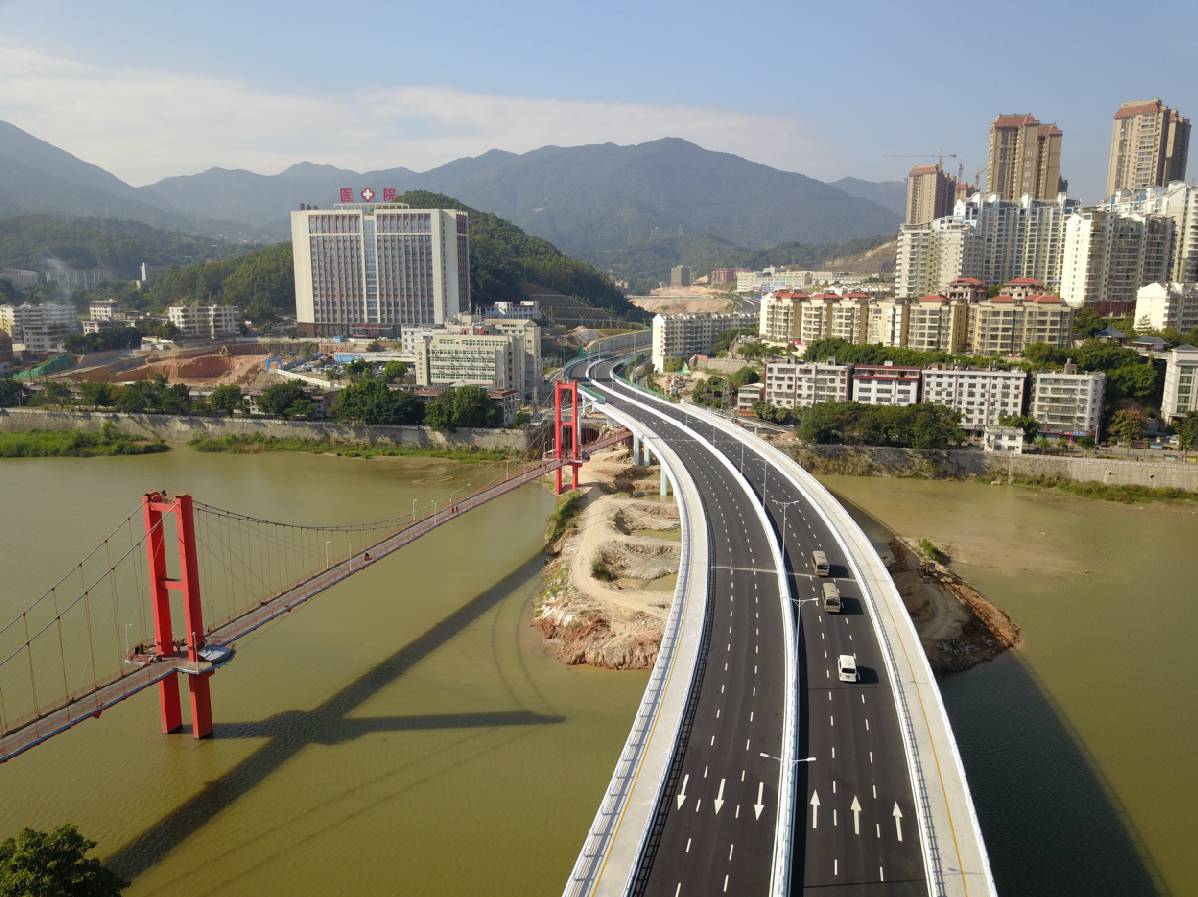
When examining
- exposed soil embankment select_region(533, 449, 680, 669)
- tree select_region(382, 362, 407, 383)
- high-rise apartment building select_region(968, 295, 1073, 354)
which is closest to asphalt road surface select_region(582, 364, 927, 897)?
exposed soil embankment select_region(533, 449, 680, 669)

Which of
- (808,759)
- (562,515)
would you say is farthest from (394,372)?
(808,759)

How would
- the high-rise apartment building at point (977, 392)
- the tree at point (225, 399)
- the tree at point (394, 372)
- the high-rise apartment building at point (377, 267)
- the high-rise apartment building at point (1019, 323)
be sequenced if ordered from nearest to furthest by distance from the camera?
the high-rise apartment building at point (977, 392)
the high-rise apartment building at point (1019, 323)
the tree at point (225, 399)
the tree at point (394, 372)
the high-rise apartment building at point (377, 267)

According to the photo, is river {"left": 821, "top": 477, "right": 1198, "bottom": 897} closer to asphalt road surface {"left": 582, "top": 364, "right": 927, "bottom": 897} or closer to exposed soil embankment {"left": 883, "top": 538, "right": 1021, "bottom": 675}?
exposed soil embankment {"left": 883, "top": 538, "right": 1021, "bottom": 675}

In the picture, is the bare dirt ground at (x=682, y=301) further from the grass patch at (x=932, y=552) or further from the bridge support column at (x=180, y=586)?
the bridge support column at (x=180, y=586)

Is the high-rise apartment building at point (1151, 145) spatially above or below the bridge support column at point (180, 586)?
above

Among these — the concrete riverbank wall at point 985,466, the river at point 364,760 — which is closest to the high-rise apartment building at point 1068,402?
the concrete riverbank wall at point 985,466

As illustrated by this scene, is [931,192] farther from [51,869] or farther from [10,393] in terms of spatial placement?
[51,869]

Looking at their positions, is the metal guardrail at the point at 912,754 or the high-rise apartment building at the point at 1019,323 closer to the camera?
the metal guardrail at the point at 912,754
